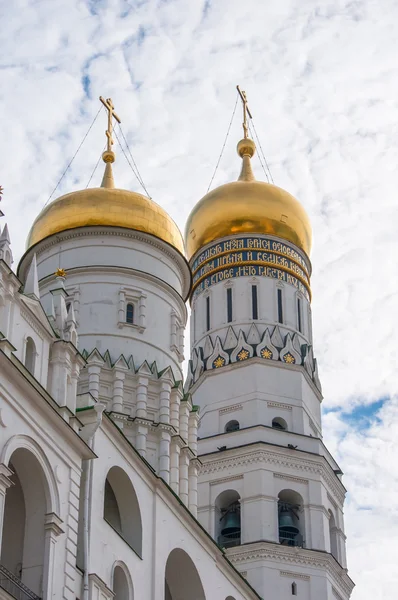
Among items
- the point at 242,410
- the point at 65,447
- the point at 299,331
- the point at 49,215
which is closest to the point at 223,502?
the point at 242,410

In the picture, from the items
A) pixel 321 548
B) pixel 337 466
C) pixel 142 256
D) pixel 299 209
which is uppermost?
pixel 299 209

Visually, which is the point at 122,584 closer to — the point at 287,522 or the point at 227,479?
the point at 287,522

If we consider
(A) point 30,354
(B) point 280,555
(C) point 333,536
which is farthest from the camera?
(C) point 333,536

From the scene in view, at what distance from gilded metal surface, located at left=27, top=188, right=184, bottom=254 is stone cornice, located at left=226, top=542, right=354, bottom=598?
25.5 ft

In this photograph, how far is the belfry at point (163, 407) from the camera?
1934cm

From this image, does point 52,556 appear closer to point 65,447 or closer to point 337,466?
point 65,447

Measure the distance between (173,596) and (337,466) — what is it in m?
12.6

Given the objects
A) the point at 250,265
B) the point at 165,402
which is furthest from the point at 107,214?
the point at 250,265

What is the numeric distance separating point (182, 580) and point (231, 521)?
31.7 ft

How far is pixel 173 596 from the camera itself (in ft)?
81.9

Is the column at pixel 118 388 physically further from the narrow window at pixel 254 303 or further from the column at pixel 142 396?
the narrow window at pixel 254 303

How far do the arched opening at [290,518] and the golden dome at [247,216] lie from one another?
8933 mm

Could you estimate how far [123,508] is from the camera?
23078mm

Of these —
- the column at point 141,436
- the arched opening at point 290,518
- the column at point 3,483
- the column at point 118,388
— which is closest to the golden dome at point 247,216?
the arched opening at point 290,518
